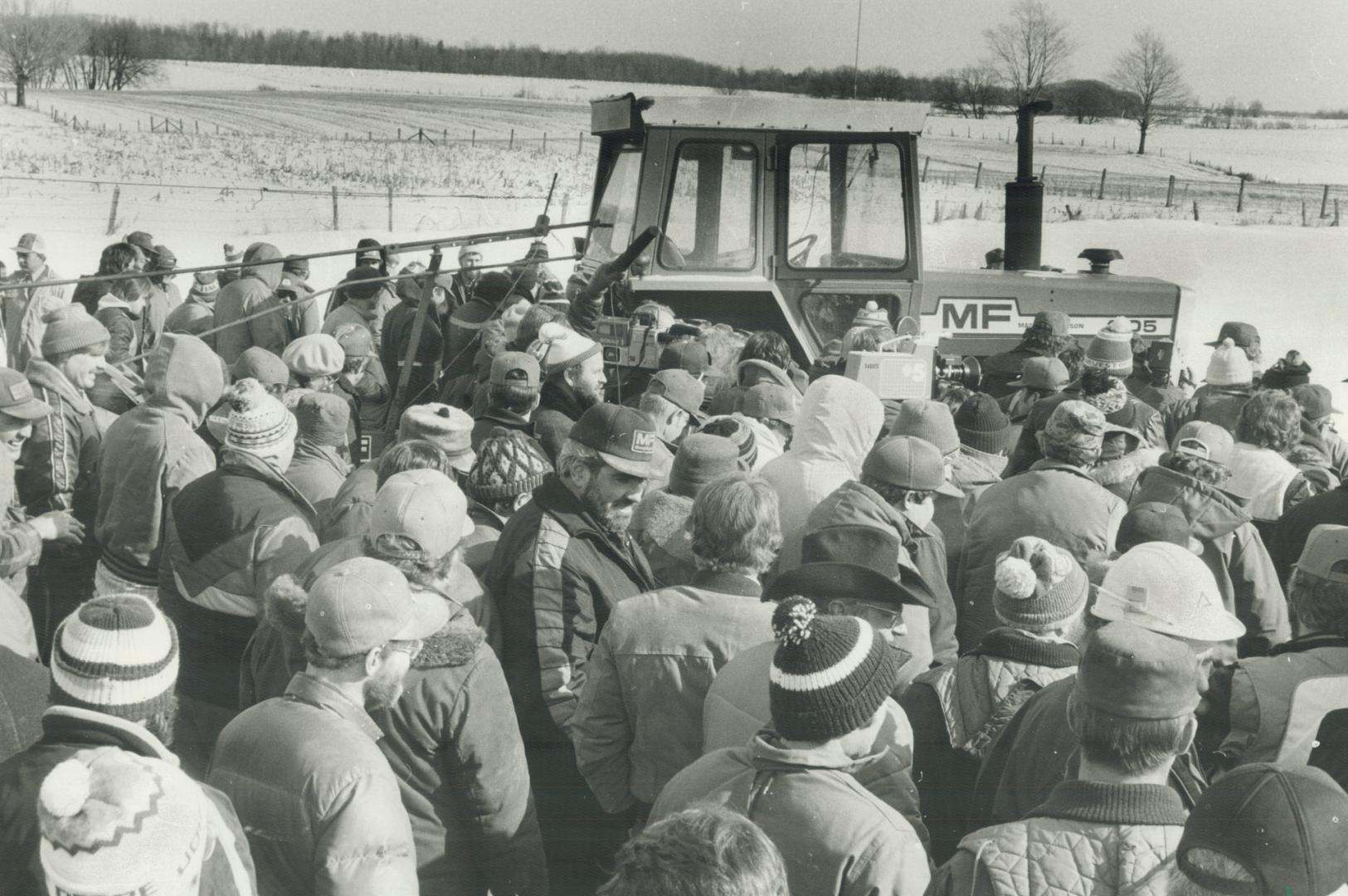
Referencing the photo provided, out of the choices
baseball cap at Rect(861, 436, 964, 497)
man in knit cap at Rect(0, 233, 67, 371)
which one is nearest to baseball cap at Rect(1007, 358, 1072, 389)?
baseball cap at Rect(861, 436, 964, 497)

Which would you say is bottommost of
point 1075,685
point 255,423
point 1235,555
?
point 1235,555

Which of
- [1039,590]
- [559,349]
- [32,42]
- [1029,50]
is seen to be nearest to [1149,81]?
[1029,50]

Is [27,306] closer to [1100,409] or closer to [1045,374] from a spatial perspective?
[1045,374]

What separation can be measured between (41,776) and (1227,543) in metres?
3.13

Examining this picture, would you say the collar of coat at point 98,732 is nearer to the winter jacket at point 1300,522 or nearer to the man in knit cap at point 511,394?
the man in knit cap at point 511,394

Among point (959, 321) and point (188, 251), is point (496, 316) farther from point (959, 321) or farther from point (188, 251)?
point (188, 251)

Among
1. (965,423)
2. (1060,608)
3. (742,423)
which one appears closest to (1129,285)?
(965,423)

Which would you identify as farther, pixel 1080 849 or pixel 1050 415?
pixel 1050 415

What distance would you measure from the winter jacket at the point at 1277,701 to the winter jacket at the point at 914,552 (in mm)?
717

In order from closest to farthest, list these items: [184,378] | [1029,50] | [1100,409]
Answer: [184,378] → [1100,409] → [1029,50]

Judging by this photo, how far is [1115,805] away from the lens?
194 centimetres

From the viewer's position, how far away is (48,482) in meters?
4.54

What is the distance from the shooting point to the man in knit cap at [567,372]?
16.3 ft

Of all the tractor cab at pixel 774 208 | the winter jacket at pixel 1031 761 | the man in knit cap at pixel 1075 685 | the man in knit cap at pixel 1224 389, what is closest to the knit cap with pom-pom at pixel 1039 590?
the man in knit cap at pixel 1075 685
